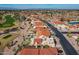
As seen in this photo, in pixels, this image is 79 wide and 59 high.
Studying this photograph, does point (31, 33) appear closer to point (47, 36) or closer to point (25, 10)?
point (47, 36)

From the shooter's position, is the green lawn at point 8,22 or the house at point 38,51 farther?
the green lawn at point 8,22

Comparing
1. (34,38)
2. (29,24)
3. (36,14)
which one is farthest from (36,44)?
(36,14)

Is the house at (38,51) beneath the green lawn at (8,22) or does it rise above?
beneath

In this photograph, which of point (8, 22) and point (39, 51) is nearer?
point (39, 51)

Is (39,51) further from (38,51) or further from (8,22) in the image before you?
(8,22)

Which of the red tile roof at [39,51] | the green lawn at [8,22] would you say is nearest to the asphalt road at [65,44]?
the red tile roof at [39,51]

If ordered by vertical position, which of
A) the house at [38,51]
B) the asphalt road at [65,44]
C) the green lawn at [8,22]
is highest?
the green lawn at [8,22]

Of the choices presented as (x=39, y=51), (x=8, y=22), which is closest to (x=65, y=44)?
(x=39, y=51)

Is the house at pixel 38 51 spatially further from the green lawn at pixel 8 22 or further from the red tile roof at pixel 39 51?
the green lawn at pixel 8 22

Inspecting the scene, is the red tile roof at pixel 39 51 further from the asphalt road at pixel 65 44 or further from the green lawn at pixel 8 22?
the green lawn at pixel 8 22

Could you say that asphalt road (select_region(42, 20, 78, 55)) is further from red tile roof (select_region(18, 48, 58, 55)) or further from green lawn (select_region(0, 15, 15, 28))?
green lawn (select_region(0, 15, 15, 28))
